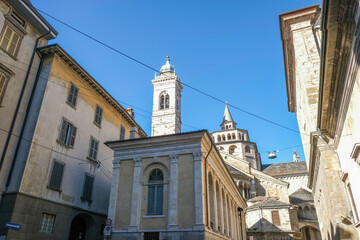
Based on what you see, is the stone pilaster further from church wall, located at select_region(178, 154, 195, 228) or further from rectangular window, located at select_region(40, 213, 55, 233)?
rectangular window, located at select_region(40, 213, 55, 233)

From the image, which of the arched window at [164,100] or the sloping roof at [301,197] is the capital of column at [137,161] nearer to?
the sloping roof at [301,197]

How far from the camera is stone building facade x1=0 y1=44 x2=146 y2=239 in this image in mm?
12703

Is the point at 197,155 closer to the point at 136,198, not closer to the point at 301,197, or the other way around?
the point at 136,198

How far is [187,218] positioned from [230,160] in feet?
117

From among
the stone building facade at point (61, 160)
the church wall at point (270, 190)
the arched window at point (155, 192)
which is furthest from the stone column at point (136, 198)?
the church wall at point (270, 190)

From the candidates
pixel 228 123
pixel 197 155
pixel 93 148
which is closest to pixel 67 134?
pixel 93 148

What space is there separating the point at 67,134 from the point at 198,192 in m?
9.06

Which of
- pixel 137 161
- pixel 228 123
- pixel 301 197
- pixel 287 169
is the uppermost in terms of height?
pixel 228 123

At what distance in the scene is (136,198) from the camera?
13.3 metres

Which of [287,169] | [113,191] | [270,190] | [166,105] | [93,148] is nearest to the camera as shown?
[113,191]

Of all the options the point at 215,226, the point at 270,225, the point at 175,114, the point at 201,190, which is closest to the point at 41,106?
the point at 201,190

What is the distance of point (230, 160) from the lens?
46.8 metres

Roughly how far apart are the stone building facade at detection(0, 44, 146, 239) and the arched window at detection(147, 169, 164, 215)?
4778 millimetres

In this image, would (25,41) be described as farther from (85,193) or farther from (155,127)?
(155,127)
